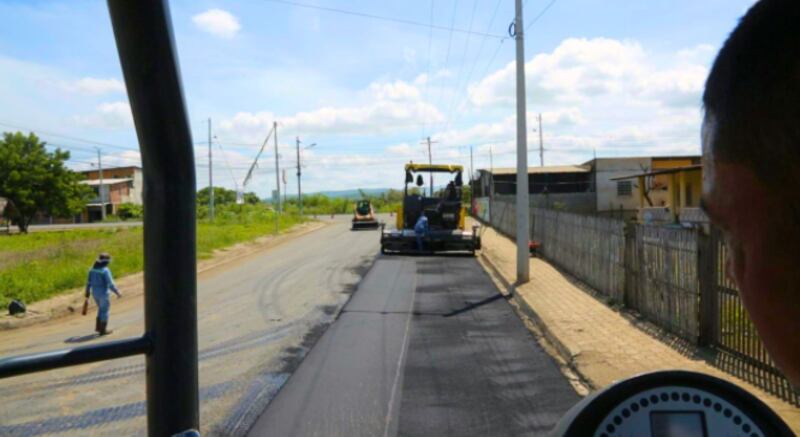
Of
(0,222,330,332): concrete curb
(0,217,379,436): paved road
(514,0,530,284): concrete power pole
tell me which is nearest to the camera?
Result: (0,217,379,436): paved road

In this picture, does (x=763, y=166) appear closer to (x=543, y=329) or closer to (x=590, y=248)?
(x=543, y=329)

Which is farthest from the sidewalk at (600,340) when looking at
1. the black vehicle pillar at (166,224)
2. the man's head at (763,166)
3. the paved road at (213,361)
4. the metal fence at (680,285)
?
the man's head at (763,166)

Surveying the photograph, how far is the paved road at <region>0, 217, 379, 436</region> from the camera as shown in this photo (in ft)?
21.9

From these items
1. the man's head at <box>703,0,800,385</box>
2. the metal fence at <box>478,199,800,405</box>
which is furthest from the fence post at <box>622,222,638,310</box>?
the man's head at <box>703,0,800,385</box>

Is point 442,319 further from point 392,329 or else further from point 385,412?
point 385,412

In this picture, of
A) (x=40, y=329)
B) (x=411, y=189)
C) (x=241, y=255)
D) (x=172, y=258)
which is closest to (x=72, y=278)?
(x=40, y=329)

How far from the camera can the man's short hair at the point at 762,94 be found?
2.30ft

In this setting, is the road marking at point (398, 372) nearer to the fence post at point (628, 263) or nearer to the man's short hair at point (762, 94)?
the fence post at point (628, 263)

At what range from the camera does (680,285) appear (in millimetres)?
9250

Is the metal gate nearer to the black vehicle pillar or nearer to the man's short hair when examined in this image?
the black vehicle pillar

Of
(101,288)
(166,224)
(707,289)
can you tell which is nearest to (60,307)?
(101,288)

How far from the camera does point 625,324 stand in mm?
10688

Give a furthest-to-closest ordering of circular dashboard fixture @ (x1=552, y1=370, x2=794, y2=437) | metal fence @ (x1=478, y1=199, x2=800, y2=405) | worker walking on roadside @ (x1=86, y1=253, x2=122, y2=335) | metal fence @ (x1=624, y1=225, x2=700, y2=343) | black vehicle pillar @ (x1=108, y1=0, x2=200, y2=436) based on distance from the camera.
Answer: worker walking on roadside @ (x1=86, y1=253, x2=122, y2=335) < metal fence @ (x1=624, y1=225, x2=700, y2=343) < metal fence @ (x1=478, y1=199, x2=800, y2=405) < black vehicle pillar @ (x1=108, y1=0, x2=200, y2=436) < circular dashboard fixture @ (x1=552, y1=370, x2=794, y2=437)

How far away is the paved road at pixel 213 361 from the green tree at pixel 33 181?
45086 mm
